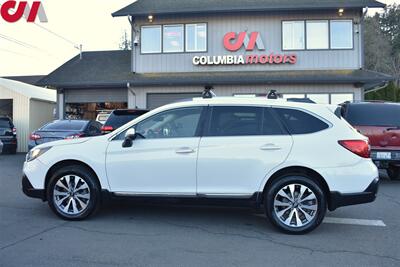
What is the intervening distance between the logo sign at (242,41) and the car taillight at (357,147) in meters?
13.8

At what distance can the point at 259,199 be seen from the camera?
5984 millimetres

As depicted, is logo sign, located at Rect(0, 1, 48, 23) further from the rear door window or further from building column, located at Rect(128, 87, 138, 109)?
the rear door window

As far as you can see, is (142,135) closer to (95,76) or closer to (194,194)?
(194,194)

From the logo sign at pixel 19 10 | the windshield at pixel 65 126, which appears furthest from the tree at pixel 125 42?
the windshield at pixel 65 126

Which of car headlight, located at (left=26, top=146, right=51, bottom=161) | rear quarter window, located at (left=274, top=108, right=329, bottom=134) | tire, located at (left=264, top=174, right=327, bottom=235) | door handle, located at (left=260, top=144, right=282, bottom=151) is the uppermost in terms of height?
rear quarter window, located at (left=274, top=108, right=329, bottom=134)

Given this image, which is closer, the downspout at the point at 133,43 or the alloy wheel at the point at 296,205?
the alloy wheel at the point at 296,205

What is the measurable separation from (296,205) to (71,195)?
3183mm

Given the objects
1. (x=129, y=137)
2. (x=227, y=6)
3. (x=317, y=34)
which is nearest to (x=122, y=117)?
(x=129, y=137)

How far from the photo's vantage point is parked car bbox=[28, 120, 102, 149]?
11.8 m

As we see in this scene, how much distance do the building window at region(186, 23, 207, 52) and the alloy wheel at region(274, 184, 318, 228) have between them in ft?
47.2

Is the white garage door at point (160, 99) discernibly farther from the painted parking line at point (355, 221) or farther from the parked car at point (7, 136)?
the painted parking line at point (355, 221)

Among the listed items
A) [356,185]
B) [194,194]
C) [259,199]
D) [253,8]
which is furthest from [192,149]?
[253,8]

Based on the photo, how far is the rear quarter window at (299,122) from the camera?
19.7 feet

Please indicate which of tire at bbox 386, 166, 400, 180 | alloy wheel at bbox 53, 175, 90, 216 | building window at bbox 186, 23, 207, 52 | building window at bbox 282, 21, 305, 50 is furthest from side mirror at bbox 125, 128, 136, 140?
building window at bbox 282, 21, 305, 50
